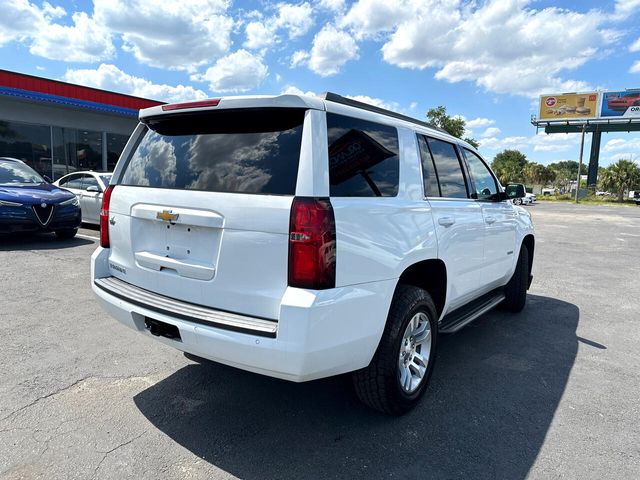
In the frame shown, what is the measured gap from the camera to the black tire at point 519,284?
5383 mm

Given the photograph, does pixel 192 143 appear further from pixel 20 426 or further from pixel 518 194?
pixel 518 194

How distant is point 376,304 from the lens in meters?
2.62

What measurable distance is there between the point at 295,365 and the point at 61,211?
8.41 m

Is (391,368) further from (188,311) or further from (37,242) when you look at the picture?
(37,242)

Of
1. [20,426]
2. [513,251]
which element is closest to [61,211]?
[20,426]

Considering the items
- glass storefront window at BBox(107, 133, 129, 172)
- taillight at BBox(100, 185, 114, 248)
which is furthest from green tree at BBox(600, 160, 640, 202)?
taillight at BBox(100, 185, 114, 248)

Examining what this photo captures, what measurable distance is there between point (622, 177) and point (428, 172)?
7115 cm

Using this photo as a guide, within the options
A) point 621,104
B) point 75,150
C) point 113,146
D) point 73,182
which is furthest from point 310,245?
point 621,104

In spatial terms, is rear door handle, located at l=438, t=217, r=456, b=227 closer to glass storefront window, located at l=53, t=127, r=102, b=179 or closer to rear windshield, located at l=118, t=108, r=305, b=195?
rear windshield, located at l=118, t=108, r=305, b=195

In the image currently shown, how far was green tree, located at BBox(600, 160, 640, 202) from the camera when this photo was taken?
60.9 meters

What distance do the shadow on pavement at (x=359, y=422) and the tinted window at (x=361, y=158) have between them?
1.51 meters

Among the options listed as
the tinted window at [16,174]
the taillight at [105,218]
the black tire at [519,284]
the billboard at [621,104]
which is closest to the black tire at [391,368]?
the taillight at [105,218]

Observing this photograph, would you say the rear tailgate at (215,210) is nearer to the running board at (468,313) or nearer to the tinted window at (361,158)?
the tinted window at (361,158)

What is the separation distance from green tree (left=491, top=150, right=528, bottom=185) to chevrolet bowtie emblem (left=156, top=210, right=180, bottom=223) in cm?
5747
